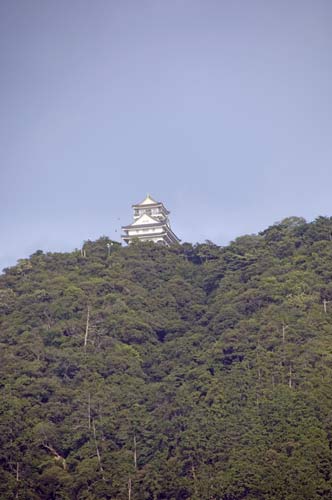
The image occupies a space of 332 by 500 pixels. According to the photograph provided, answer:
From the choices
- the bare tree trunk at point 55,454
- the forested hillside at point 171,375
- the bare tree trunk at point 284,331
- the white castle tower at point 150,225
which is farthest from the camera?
the white castle tower at point 150,225

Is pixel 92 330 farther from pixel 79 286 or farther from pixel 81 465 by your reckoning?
pixel 81 465

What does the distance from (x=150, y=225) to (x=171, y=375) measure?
16.6 m

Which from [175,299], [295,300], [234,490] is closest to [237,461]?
[234,490]

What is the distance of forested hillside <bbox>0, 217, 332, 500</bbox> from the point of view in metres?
26.7

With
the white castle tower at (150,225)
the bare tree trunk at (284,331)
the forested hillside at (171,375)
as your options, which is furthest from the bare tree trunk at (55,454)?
the white castle tower at (150,225)

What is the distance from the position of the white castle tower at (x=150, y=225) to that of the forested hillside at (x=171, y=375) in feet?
21.7

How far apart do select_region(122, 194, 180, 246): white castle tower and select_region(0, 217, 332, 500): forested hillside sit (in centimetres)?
661

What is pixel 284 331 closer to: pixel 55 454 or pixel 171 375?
pixel 171 375

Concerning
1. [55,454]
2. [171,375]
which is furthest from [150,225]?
[55,454]

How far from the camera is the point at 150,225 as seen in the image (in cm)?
4712

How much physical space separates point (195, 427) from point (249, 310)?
6909 mm

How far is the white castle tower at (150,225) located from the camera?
46969mm

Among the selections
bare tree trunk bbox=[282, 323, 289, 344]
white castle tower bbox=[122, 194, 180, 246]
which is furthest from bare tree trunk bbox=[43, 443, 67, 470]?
white castle tower bbox=[122, 194, 180, 246]

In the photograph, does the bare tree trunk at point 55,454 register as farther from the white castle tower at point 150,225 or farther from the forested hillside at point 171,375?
the white castle tower at point 150,225
